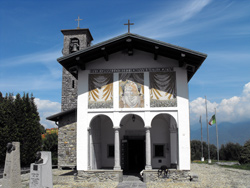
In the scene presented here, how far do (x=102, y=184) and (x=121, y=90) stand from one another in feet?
15.4

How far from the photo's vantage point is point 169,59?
1338 centimetres

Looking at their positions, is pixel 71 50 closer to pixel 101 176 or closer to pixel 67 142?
pixel 67 142

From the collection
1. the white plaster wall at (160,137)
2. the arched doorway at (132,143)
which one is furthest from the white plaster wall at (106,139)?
A: the white plaster wall at (160,137)

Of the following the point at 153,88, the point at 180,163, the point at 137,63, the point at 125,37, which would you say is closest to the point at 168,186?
the point at 180,163

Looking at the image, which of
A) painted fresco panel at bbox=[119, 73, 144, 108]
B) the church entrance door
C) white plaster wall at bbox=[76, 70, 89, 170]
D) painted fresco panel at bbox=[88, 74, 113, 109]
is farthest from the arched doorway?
white plaster wall at bbox=[76, 70, 89, 170]

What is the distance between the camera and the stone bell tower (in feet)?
76.2

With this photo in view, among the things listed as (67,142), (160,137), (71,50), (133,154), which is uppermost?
(71,50)

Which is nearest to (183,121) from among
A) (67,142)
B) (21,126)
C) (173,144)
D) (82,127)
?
(173,144)

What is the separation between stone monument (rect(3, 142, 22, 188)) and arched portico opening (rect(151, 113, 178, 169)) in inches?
322

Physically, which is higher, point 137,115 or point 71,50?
point 71,50

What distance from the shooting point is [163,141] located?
50.0 feet

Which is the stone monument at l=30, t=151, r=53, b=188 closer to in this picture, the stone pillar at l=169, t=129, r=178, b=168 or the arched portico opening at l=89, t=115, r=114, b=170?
the arched portico opening at l=89, t=115, r=114, b=170

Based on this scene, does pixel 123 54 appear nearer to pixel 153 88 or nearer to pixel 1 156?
pixel 153 88

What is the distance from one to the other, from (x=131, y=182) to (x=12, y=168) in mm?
5393
